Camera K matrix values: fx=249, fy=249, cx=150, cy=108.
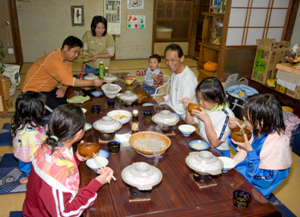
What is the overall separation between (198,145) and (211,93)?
1.43 feet

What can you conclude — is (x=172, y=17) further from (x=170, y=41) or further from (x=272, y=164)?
(x=272, y=164)

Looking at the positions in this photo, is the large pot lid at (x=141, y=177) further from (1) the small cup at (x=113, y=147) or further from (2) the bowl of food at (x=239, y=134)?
Answer: (2) the bowl of food at (x=239, y=134)

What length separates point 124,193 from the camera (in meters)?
1.33

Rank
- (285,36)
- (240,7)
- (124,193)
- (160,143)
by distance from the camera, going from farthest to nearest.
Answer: (285,36) < (240,7) < (160,143) < (124,193)

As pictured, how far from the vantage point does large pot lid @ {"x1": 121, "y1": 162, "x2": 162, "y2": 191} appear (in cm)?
126

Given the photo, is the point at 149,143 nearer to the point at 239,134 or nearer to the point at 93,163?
the point at 93,163

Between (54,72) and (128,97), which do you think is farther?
(54,72)

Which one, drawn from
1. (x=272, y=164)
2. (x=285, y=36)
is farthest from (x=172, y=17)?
(x=272, y=164)

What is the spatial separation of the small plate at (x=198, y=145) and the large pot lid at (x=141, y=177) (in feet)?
1.62

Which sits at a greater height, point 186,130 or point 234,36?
point 234,36

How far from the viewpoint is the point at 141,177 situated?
1290 mm

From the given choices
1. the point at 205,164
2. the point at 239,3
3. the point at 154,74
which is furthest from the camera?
the point at 239,3

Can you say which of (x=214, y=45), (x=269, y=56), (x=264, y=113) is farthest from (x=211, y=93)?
(x=214, y=45)

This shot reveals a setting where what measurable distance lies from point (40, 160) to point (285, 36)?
592 cm
